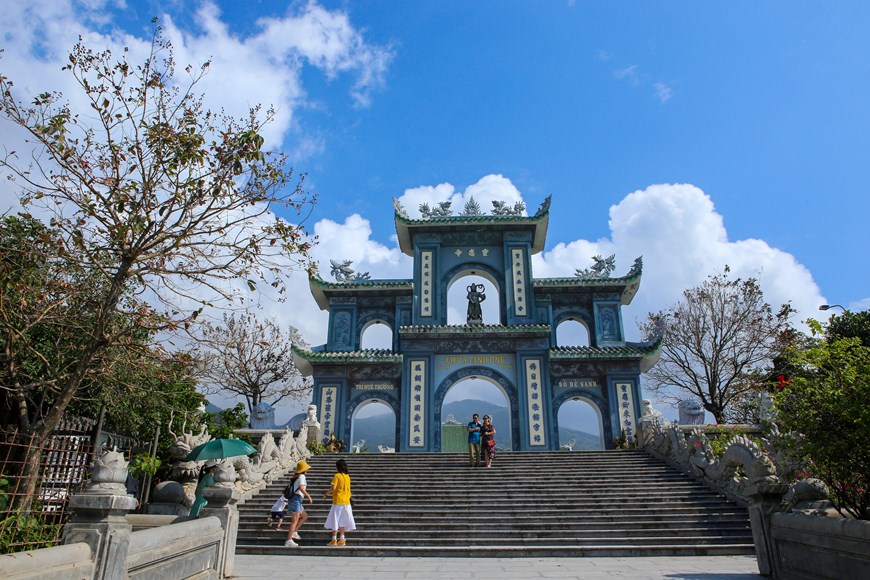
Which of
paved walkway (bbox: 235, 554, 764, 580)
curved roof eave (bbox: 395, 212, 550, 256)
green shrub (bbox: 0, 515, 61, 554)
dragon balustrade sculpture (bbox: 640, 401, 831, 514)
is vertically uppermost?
curved roof eave (bbox: 395, 212, 550, 256)

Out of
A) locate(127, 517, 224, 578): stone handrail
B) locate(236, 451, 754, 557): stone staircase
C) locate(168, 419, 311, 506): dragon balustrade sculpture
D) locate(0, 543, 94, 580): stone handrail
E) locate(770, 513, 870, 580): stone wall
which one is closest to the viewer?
locate(0, 543, 94, 580): stone handrail

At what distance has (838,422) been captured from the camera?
5.21 metres

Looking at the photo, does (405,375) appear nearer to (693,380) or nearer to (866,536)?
(693,380)

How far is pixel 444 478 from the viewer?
480 inches

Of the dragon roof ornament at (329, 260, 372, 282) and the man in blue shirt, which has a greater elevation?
the dragon roof ornament at (329, 260, 372, 282)

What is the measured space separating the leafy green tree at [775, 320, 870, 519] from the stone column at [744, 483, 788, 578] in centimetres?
58

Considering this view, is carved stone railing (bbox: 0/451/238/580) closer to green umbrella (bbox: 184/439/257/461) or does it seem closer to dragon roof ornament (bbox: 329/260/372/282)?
green umbrella (bbox: 184/439/257/461)

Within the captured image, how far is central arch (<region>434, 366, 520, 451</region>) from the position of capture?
61.7 ft

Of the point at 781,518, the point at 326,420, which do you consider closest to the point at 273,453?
the point at 326,420

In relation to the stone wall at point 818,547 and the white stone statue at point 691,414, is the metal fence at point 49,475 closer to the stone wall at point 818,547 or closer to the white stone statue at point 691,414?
the stone wall at point 818,547

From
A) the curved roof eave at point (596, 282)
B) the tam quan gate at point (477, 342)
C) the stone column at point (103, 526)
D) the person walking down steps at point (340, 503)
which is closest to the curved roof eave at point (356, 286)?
the tam quan gate at point (477, 342)

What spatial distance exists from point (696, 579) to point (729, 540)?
10.4 ft

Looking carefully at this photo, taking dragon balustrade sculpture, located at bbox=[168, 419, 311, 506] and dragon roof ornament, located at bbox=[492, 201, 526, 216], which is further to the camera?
dragon roof ornament, located at bbox=[492, 201, 526, 216]

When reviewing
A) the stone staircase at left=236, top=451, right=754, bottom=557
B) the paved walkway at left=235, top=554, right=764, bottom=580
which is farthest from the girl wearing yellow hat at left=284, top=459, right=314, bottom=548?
the paved walkway at left=235, top=554, right=764, bottom=580
